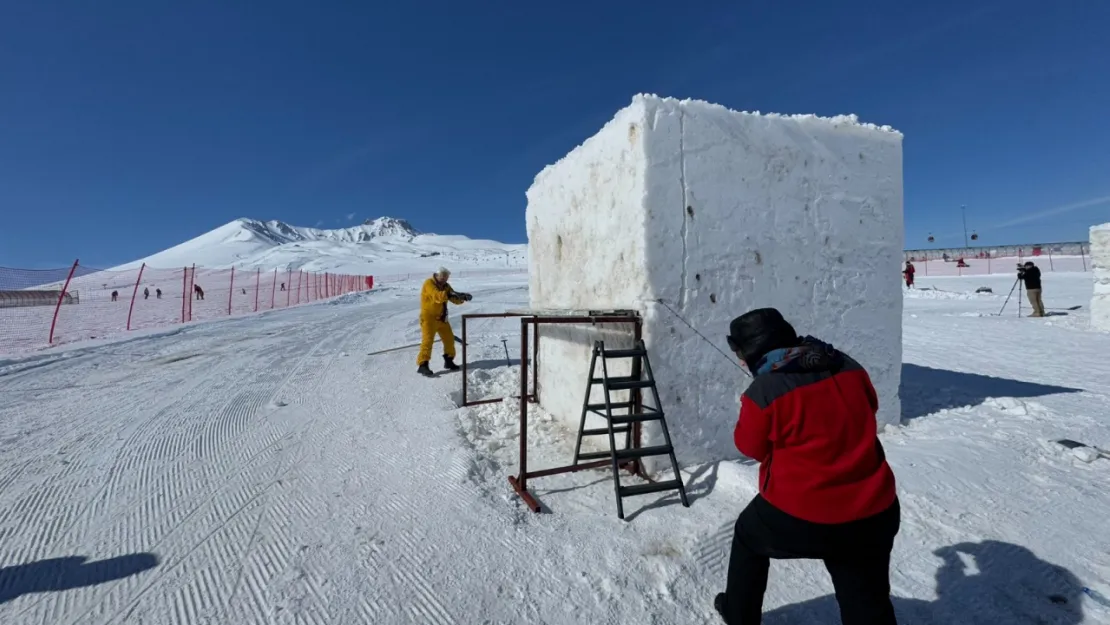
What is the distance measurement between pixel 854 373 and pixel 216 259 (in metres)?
140

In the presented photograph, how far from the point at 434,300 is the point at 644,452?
15.3 ft

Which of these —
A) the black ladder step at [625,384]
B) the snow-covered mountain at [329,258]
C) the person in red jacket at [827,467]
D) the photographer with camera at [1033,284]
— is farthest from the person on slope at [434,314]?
the snow-covered mountain at [329,258]

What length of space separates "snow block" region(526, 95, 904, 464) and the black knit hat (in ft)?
5.87

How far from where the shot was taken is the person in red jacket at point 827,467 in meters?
1.91

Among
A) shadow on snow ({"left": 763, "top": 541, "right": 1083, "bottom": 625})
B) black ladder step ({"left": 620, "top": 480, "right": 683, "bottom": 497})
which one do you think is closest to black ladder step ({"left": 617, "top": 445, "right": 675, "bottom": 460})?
black ladder step ({"left": 620, "top": 480, "right": 683, "bottom": 497})

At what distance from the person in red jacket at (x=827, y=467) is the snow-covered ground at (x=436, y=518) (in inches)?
30.0

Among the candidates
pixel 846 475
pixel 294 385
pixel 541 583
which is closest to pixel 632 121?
pixel 846 475

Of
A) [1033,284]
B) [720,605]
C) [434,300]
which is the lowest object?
[720,605]

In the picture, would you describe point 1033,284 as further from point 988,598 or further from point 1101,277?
point 988,598

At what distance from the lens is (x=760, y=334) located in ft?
6.75

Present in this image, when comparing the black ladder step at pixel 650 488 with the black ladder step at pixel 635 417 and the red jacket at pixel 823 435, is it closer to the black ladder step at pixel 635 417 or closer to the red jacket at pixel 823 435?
the black ladder step at pixel 635 417

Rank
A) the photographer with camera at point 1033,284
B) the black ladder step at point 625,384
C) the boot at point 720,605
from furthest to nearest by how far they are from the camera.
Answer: the photographer with camera at point 1033,284 < the black ladder step at point 625,384 < the boot at point 720,605

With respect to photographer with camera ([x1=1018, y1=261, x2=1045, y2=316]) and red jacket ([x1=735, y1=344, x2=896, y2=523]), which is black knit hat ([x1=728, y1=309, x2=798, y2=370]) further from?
photographer with camera ([x1=1018, y1=261, x2=1045, y2=316])

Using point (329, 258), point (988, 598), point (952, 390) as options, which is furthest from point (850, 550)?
point (329, 258)
